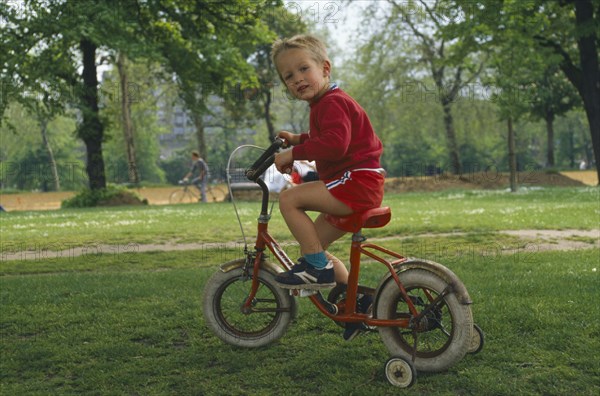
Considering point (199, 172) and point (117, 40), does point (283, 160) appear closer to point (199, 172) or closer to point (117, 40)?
point (117, 40)

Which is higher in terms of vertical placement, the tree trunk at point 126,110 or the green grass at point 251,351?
the tree trunk at point 126,110

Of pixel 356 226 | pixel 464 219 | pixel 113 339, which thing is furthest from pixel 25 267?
Result: pixel 464 219

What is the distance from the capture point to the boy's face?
389cm

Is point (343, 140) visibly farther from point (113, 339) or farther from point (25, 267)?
point (25, 267)

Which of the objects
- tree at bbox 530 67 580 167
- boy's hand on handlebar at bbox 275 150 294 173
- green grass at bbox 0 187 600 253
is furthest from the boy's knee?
tree at bbox 530 67 580 167

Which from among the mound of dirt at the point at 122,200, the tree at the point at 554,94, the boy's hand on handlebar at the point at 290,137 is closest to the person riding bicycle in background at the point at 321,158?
the boy's hand on handlebar at the point at 290,137

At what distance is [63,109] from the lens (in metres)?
24.2

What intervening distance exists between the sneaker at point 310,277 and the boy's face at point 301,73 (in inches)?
44.5

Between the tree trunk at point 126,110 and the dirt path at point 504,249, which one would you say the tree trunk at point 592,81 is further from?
the tree trunk at point 126,110

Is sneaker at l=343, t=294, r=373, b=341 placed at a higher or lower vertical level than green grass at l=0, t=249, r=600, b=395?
higher

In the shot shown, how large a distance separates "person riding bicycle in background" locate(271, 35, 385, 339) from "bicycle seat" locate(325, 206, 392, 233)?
0.19ft

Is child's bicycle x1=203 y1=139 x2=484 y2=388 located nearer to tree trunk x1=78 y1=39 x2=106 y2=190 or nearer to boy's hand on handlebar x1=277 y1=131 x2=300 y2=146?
boy's hand on handlebar x1=277 y1=131 x2=300 y2=146

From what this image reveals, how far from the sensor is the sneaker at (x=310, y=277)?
404 centimetres

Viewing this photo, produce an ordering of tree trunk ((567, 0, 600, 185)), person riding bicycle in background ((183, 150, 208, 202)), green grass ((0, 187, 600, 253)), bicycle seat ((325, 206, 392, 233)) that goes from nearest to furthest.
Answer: bicycle seat ((325, 206, 392, 233)) < green grass ((0, 187, 600, 253)) < tree trunk ((567, 0, 600, 185)) < person riding bicycle in background ((183, 150, 208, 202))
